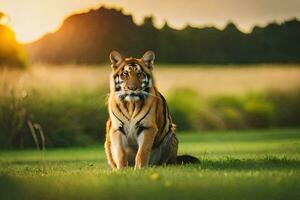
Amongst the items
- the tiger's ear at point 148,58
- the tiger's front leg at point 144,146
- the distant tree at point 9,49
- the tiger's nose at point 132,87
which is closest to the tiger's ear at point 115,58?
the tiger's ear at point 148,58

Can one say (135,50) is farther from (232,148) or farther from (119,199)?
(119,199)

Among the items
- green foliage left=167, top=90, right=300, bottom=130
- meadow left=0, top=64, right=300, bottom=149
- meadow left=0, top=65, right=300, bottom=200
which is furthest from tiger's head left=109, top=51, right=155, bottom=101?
green foliage left=167, top=90, right=300, bottom=130

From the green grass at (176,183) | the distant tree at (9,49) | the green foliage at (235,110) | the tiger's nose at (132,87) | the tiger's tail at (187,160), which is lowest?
the green grass at (176,183)

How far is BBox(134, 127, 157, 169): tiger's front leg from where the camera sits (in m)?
8.00

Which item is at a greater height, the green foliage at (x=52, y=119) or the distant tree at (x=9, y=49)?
the distant tree at (x=9, y=49)

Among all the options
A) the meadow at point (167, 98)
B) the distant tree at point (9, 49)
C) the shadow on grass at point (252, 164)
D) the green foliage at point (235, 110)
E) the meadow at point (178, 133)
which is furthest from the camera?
the green foliage at point (235, 110)

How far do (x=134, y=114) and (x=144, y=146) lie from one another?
1.27 ft

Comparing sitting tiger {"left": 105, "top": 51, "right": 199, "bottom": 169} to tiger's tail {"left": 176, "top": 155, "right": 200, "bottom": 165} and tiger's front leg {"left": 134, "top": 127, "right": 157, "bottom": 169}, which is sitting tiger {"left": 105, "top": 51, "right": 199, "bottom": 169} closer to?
tiger's front leg {"left": 134, "top": 127, "right": 157, "bottom": 169}

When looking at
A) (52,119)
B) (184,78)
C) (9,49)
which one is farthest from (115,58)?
(184,78)

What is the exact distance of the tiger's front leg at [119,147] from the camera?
8164 mm

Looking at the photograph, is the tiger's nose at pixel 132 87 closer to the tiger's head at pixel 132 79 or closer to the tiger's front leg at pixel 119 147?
the tiger's head at pixel 132 79

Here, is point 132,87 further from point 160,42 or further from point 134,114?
point 160,42

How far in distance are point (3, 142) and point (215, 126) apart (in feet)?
18.5

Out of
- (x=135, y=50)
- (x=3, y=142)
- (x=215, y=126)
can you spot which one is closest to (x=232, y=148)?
(x=3, y=142)
